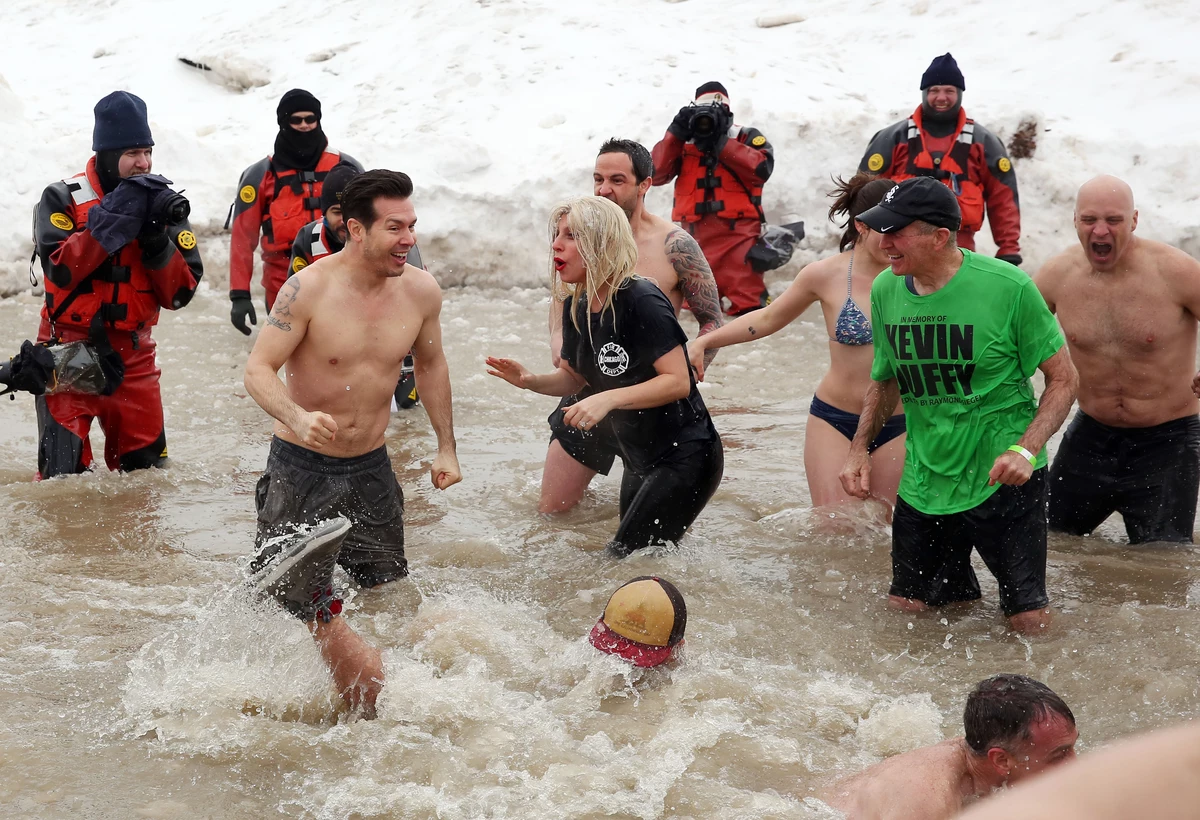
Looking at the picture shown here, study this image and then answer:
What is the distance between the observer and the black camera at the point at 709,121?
9414 millimetres

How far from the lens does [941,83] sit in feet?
28.5

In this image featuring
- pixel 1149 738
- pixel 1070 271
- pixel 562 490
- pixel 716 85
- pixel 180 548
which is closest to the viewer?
pixel 1149 738

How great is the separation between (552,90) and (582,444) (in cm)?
796

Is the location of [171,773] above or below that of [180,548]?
above

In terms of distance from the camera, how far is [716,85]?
32.4 feet

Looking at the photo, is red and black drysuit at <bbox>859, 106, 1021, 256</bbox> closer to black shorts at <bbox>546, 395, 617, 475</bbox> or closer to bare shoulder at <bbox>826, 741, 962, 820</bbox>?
black shorts at <bbox>546, 395, 617, 475</bbox>

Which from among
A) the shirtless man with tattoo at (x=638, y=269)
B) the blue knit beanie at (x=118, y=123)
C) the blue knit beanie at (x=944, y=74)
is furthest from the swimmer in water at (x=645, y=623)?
the blue knit beanie at (x=944, y=74)

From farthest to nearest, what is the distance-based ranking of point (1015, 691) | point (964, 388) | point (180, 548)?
point (180, 548) → point (964, 388) → point (1015, 691)

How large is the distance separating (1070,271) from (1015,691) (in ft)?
8.25

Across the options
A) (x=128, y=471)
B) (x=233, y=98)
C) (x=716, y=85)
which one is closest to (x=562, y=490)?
(x=128, y=471)

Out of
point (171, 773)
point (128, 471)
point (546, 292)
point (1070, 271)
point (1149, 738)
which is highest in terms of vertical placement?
point (1149, 738)

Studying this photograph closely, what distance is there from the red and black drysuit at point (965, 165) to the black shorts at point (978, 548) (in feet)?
14.6

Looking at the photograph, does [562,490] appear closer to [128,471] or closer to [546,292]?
[128,471]

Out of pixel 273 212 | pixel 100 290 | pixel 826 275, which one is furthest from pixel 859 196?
pixel 273 212
